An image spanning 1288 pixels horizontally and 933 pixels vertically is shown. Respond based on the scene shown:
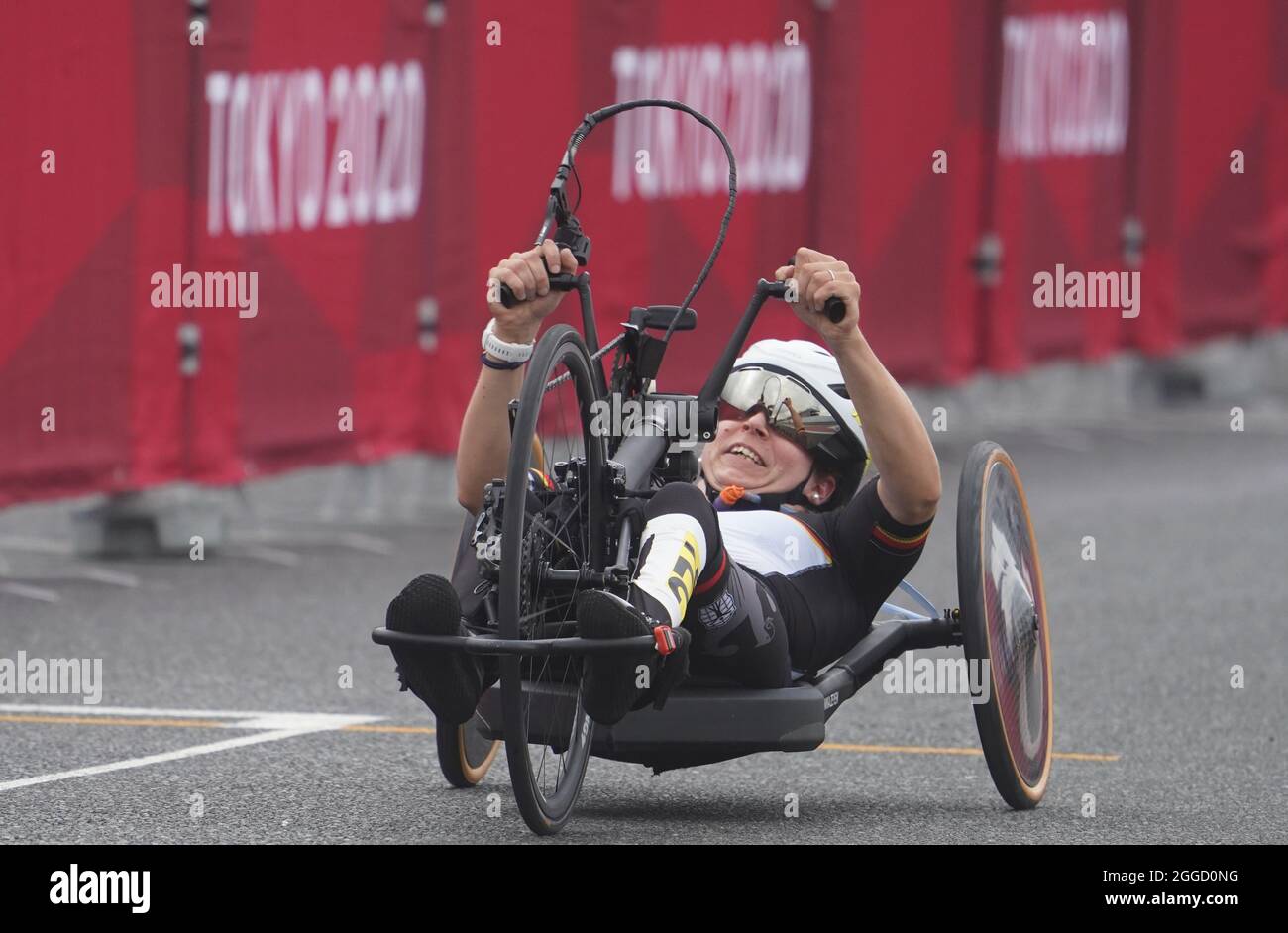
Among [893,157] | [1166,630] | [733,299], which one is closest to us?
[1166,630]


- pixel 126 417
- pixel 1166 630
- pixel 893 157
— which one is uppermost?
pixel 893 157

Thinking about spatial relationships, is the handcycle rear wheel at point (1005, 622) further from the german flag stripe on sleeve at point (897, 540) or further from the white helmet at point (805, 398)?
the white helmet at point (805, 398)

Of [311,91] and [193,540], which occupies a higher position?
[311,91]

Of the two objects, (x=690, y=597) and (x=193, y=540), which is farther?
(x=193, y=540)

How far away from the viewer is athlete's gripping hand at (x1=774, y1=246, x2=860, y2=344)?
5465 mm

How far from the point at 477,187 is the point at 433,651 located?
24.6 feet

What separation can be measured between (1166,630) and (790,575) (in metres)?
3.99

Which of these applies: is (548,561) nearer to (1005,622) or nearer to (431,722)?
(1005,622)

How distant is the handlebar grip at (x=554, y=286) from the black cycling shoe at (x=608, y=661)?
2.32ft

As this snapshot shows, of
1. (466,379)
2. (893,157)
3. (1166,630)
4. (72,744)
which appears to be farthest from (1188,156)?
(72,744)

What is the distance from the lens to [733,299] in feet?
46.5

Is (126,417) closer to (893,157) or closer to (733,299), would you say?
(733,299)

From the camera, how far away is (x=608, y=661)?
16.6ft

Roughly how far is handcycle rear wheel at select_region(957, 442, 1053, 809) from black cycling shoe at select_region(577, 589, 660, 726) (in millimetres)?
910
